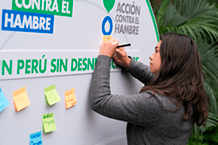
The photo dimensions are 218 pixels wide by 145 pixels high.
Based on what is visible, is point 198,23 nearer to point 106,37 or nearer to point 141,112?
point 106,37

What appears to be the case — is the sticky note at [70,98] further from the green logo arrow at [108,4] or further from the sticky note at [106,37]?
the green logo arrow at [108,4]

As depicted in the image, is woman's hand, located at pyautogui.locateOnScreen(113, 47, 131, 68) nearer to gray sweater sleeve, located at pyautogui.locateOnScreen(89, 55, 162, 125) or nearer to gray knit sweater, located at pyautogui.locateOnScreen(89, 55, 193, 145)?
gray knit sweater, located at pyautogui.locateOnScreen(89, 55, 193, 145)

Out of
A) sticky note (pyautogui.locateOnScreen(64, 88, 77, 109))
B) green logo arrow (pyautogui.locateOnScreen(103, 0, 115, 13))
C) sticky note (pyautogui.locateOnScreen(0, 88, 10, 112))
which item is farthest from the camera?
green logo arrow (pyautogui.locateOnScreen(103, 0, 115, 13))

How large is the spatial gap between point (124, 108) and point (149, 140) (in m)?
0.26

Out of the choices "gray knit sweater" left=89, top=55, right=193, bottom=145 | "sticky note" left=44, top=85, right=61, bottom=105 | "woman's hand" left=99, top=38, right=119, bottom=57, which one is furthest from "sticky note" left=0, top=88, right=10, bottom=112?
"woman's hand" left=99, top=38, right=119, bottom=57

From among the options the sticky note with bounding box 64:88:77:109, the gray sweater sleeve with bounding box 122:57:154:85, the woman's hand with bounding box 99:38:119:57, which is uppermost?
the woman's hand with bounding box 99:38:119:57

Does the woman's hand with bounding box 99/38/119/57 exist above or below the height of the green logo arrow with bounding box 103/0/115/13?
below

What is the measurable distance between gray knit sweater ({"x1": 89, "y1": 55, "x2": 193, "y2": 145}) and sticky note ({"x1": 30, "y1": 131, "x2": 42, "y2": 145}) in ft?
1.05

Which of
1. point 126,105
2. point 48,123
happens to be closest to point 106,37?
point 126,105

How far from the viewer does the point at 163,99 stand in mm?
1235

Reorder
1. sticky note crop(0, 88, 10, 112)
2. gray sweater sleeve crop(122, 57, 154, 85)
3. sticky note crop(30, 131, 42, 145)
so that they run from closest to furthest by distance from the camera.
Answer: sticky note crop(0, 88, 10, 112)
sticky note crop(30, 131, 42, 145)
gray sweater sleeve crop(122, 57, 154, 85)

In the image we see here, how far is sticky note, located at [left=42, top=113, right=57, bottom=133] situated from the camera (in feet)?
4.14

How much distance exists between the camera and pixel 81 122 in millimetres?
1441

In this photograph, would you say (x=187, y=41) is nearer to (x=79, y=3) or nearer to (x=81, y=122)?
(x=79, y=3)
